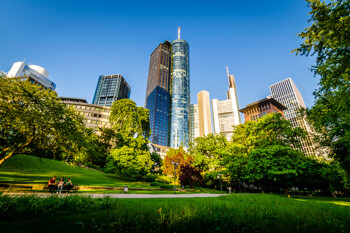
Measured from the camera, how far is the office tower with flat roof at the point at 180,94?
141875 millimetres

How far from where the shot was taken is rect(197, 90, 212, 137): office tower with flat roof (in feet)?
582

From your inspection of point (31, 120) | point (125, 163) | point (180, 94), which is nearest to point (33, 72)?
point (180, 94)

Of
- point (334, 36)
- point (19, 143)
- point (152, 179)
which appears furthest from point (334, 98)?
point (152, 179)

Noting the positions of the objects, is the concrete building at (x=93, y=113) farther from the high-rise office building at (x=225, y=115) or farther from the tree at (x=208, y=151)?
the high-rise office building at (x=225, y=115)

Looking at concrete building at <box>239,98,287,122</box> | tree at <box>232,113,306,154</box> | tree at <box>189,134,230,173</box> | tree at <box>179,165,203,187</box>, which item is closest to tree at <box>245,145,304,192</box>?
tree at <box>232,113,306,154</box>

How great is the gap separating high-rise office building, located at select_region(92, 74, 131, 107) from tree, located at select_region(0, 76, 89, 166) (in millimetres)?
137469

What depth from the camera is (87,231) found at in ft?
10.6

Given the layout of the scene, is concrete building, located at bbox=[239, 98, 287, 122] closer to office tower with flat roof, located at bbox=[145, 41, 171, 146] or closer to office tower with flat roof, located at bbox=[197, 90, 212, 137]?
office tower with flat roof, located at bbox=[197, 90, 212, 137]

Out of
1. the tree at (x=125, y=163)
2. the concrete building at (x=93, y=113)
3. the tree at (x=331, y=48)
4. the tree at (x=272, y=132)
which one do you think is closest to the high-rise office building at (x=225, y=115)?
the concrete building at (x=93, y=113)

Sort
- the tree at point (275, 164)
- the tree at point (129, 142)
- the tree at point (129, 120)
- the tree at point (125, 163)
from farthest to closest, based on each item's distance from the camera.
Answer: the tree at point (129, 120) < the tree at point (129, 142) < the tree at point (125, 163) < the tree at point (275, 164)

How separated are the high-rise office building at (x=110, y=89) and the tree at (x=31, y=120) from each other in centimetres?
13747

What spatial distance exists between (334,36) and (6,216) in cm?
1859

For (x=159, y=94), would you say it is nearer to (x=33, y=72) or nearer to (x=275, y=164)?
(x=275, y=164)

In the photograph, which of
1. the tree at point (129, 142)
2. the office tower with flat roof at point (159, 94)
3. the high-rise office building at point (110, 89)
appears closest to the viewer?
the tree at point (129, 142)
